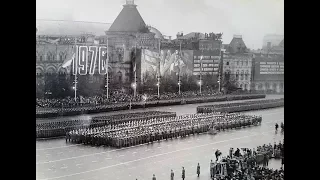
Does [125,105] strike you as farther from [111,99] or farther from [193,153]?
[193,153]

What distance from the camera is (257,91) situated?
386 centimetres

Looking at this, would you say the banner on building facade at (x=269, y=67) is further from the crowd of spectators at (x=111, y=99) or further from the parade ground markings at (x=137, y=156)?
the crowd of spectators at (x=111, y=99)

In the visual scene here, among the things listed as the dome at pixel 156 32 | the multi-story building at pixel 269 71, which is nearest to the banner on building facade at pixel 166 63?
the dome at pixel 156 32

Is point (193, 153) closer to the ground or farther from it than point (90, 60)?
closer to the ground

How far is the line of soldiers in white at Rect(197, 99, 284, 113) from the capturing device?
12.1 ft

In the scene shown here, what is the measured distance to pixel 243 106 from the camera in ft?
12.5

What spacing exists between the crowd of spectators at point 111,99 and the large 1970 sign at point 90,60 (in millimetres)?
182

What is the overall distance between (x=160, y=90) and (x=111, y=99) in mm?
388

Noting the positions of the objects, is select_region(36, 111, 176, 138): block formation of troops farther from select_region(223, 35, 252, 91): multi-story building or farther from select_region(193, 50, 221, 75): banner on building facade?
select_region(223, 35, 252, 91): multi-story building

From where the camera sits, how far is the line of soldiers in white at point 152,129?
126 inches

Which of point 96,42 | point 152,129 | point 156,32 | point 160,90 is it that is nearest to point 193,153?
point 152,129

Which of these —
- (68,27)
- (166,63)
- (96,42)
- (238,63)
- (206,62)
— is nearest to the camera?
(68,27)

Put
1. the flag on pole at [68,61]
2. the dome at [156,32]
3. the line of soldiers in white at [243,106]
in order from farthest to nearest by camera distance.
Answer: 1. the line of soldiers in white at [243,106]
2. the dome at [156,32]
3. the flag on pole at [68,61]
